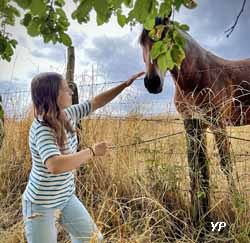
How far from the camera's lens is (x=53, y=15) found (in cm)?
116

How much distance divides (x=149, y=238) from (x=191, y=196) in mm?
511

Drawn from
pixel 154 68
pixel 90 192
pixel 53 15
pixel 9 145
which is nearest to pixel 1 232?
pixel 90 192

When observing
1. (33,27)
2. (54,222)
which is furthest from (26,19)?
(54,222)

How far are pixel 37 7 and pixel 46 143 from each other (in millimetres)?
968

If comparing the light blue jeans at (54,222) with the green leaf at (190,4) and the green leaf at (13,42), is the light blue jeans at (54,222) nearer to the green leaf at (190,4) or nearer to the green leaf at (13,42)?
the green leaf at (13,42)

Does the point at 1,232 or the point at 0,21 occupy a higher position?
the point at 0,21

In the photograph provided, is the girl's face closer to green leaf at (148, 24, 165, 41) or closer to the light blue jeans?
the light blue jeans

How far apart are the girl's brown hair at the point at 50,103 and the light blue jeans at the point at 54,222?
0.33m

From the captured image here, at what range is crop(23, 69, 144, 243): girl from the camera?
5.57 ft

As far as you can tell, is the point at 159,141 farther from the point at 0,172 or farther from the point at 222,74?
the point at 0,172

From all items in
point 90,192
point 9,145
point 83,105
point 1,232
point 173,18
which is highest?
point 173,18

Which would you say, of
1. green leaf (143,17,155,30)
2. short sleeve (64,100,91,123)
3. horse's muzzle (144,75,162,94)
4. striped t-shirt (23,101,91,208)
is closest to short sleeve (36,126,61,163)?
striped t-shirt (23,101,91,208)

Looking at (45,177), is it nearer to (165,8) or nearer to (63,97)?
(63,97)

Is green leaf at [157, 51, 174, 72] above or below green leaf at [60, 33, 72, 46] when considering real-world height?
below
